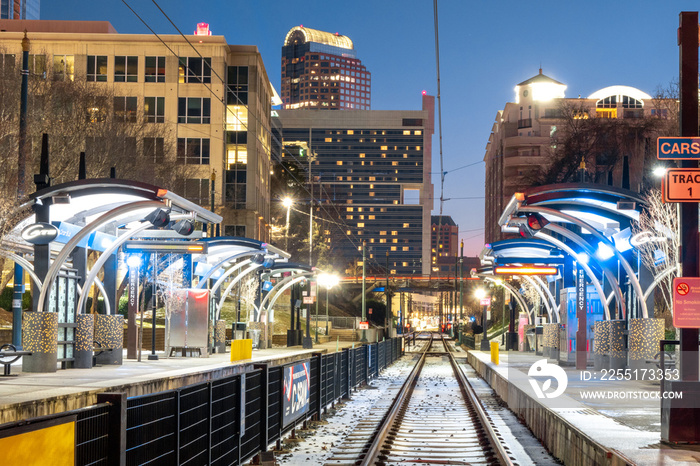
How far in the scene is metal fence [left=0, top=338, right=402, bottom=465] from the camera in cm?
634

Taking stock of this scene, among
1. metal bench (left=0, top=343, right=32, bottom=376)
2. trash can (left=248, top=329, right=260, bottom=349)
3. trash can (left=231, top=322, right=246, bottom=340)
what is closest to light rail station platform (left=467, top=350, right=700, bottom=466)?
metal bench (left=0, top=343, right=32, bottom=376)

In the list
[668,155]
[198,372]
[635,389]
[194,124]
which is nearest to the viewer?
[668,155]

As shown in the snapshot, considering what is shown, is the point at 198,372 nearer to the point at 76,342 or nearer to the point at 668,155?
the point at 76,342

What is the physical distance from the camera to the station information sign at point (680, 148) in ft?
37.9

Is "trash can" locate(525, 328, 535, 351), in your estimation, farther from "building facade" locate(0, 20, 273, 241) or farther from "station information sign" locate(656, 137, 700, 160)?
"station information sign" locate(656, 137, 700, 160)

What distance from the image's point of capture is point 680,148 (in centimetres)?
1159

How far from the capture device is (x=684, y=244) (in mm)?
11836

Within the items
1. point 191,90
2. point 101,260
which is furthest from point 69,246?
point 191,90

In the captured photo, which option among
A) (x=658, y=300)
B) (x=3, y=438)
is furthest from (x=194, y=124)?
(x=3, y=438)

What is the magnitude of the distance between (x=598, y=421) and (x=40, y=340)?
13617 millimetres

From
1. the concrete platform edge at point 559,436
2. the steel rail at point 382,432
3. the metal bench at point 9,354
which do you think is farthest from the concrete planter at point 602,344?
the metal bench at point 9,354

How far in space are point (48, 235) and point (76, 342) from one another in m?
4.17

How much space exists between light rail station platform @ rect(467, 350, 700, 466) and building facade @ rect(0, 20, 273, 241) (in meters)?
54.7

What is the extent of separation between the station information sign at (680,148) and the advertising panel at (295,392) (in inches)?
261
